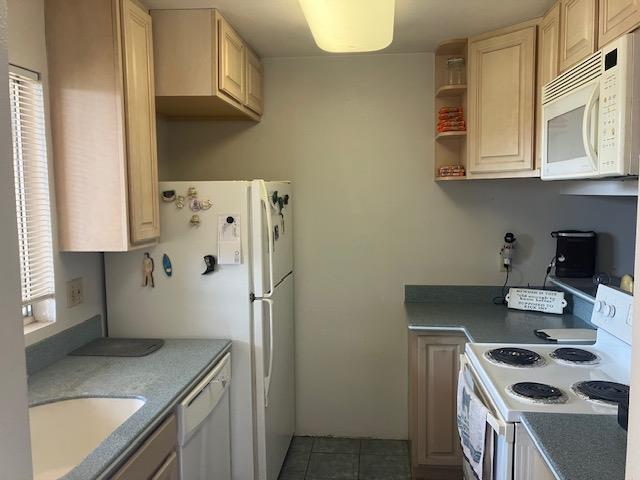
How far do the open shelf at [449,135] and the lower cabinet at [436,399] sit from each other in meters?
1.07

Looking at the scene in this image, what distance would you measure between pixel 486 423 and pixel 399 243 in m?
1.59

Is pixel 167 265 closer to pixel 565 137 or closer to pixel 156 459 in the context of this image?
pixel 156 459

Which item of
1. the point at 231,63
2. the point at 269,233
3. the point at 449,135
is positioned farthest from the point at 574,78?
the point at 231,63

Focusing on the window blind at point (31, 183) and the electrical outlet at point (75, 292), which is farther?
the electrical outlet at point (75, 292)

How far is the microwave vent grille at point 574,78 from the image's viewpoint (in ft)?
5.88

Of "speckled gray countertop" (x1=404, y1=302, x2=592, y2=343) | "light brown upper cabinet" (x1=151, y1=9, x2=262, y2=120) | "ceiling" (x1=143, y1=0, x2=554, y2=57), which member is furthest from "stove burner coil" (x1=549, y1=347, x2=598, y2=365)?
"light brown upper cabinet" (x1=151, y1=9, x2=262, y2=120)

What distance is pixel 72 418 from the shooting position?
5.97 ft

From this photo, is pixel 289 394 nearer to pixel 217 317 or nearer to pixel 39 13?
pixel 217 317

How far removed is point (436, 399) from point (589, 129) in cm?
158

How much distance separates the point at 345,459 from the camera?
125 inches

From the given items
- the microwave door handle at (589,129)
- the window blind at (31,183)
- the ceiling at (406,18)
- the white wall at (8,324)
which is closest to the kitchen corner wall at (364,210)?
the ceiling at (406,18)

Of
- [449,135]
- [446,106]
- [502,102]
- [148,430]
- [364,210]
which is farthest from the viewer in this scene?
[364,210]

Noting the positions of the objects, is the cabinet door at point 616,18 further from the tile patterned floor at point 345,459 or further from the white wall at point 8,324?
the tile patterned floor at point 345,459

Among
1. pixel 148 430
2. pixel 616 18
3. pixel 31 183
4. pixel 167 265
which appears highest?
pixel 616 18
